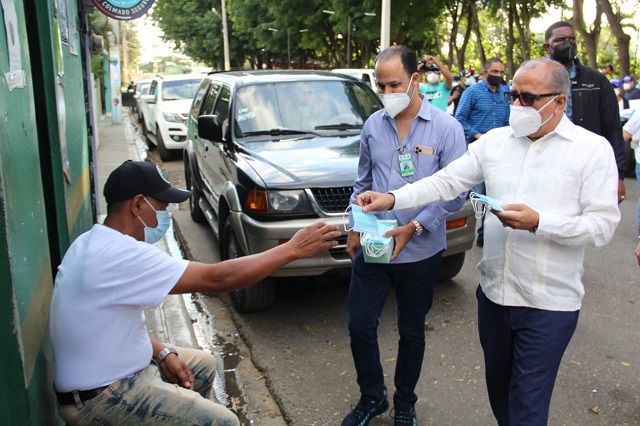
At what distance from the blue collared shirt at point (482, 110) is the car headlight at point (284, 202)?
2.66 m

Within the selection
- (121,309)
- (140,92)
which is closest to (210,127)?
(121,309)

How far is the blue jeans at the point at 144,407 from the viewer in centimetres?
244

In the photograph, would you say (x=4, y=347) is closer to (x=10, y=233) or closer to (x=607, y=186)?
(x=10, y=233)

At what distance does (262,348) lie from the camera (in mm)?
4645

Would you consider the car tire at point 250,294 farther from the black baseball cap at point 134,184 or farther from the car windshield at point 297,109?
the black baseball cap at point 134,184

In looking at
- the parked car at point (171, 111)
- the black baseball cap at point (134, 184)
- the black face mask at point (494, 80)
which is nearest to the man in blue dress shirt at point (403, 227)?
the black baseball cap at point (134, 184)

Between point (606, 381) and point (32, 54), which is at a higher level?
point (32, 54)

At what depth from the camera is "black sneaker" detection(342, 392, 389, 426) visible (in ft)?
11.3

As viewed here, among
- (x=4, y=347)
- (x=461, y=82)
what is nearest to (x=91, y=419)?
(x=4, y=347)

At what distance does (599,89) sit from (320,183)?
7.29 ft

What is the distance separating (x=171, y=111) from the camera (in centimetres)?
1396

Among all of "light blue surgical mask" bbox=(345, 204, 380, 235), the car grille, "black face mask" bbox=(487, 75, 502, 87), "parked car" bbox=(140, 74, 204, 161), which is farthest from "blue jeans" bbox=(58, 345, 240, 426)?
"parked car" bbox=(140, 74, 204, 161)

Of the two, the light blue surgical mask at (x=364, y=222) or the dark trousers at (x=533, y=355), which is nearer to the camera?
the dark trousers at (x=533, y=355)

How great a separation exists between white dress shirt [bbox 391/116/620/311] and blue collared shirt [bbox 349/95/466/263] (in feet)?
1.46
